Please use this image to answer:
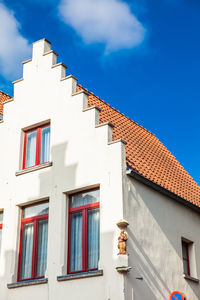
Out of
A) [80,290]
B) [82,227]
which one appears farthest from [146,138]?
[80,290]

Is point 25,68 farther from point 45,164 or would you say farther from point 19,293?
point 19,293

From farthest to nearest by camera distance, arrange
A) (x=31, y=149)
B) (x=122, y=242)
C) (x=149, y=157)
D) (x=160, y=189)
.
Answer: (x=149, y=157) < (x=31, y=149) < (x=160, y=189) < (x=122, y=242)

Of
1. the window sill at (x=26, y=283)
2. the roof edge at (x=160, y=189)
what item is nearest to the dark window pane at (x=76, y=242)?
the window sill at (x=26, y=283)

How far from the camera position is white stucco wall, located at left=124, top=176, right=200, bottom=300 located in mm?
13672

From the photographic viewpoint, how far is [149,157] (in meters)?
18.5

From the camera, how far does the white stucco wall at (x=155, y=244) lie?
13.7 metres

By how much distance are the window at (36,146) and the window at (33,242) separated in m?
1.53

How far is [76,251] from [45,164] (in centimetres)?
299

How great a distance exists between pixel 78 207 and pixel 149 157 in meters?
4.58

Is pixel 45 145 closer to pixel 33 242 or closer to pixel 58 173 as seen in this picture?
pixel 58 173

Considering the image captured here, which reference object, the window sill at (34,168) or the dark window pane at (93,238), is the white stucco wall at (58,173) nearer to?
the window sill at (34,168)

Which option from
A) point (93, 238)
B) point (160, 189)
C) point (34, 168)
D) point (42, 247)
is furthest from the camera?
point (34, 168)

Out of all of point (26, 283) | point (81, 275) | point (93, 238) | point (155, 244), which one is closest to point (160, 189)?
point (155, 244)

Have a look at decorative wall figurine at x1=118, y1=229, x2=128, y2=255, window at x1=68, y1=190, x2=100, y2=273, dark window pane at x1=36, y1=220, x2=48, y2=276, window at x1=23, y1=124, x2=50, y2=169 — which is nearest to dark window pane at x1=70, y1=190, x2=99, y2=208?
window at x1=68, y1=190, x2=100, y2=273
